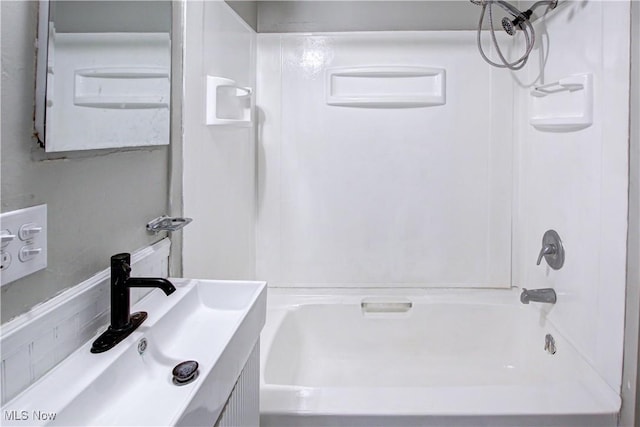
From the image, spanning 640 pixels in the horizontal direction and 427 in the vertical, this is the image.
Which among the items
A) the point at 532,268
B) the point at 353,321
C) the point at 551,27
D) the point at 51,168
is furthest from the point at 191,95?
the point at 532,268

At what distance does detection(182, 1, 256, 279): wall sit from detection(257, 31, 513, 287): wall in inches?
6.3

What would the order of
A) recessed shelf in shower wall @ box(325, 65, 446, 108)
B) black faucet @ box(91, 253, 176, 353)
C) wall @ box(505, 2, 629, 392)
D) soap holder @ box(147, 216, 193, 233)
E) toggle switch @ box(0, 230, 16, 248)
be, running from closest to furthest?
toggle switch @ box(0, 230, 16, 248) < black faucet @ box(91, 253, 176, 353) < soap holder @ box(147, 216, 193, 233) < wall @ box(505, 2, 629, 392) < recessed shelf in shower wall @ box(325, 65, 446, 108)

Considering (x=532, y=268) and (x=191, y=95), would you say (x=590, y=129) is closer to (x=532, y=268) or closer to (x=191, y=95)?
(x=532, y=268)

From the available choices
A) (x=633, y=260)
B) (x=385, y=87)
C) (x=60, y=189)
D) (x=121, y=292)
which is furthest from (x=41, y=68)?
(x=385, y=87)

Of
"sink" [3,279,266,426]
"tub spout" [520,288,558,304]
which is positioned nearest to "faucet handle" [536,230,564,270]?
"tub spout" [520,288,558,304]

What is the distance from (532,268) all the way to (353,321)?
0.90m

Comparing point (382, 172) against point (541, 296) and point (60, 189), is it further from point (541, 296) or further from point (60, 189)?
point (60, 189)

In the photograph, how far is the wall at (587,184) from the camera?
154 cm

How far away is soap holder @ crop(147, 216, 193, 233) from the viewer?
136 cm

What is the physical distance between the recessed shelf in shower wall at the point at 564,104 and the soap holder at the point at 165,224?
1.42 m

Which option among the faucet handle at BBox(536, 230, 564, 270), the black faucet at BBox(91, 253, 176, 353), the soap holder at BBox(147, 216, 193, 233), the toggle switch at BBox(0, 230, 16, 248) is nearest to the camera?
the toggle switch at BBox(0, 230, 16, 248)

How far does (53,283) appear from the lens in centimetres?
A: 94

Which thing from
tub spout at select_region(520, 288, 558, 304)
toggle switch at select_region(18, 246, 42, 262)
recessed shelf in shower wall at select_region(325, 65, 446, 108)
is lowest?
tub spout at select_region(520, 288, 558, 304)

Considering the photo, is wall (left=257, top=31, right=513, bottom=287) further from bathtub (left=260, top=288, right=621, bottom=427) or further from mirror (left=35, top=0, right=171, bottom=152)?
mirror (left=35, top=0, right=171, bottom=152)
